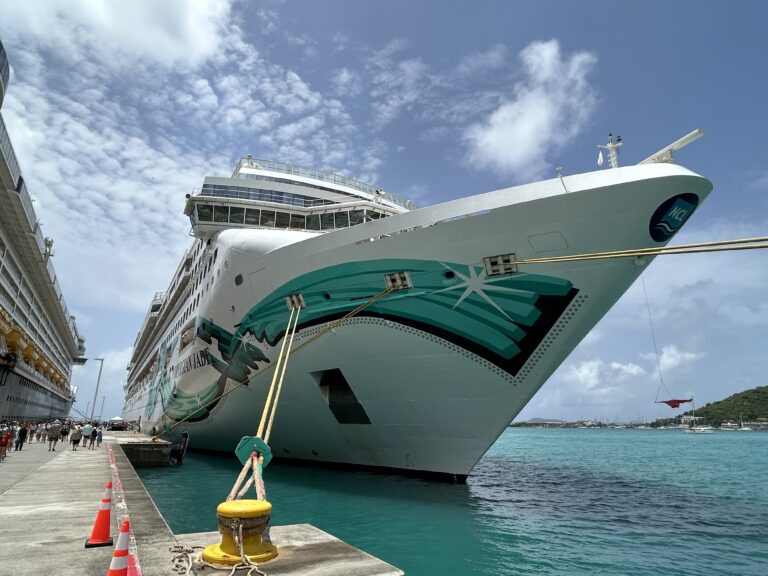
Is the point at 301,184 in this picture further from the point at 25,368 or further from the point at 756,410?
the point at 756,410

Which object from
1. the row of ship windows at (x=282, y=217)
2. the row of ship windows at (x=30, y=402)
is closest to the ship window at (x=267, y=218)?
the row of ship windows at (x=282, y=217)

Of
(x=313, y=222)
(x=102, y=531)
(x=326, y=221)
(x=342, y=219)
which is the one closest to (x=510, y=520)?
(x=102, y=531)

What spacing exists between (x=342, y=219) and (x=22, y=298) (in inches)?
1587

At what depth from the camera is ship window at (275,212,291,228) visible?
1747cm

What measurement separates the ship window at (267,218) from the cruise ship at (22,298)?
16.7 metres

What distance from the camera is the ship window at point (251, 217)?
17856 mm

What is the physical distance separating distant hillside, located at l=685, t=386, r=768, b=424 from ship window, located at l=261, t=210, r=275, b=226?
160m

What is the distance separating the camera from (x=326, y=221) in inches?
650

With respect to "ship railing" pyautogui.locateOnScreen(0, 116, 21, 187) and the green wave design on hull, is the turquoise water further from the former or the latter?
"ship railing" pyautogui.locateOnScreen(0, 116, 21, 187)

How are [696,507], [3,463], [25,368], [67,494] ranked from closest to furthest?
[67,494]
[696,507]
[3,463]
[25,368]

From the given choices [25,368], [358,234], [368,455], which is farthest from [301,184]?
[25,368]

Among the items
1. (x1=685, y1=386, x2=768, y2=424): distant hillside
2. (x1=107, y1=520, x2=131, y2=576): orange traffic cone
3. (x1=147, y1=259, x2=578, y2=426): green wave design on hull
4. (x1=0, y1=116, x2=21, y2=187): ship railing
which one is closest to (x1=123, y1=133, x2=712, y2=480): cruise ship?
(x1=147, y1=259, x2=578, y2=426): green wave design on hull

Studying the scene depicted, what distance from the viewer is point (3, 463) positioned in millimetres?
14930

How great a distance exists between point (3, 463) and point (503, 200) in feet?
57.2
